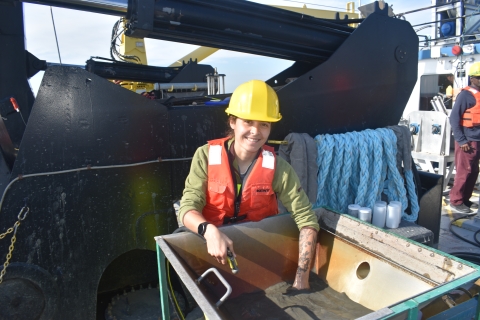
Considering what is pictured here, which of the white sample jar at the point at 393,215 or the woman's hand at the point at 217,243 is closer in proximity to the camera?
the woman's hand at the point at 217,243

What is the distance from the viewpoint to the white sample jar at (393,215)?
2.99 meters

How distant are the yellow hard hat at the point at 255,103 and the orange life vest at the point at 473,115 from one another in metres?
4.18

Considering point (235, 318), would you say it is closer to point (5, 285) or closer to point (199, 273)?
point (199, 273)

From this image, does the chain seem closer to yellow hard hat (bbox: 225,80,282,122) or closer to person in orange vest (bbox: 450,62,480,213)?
yellow hard hat (bbox: 225,80,282,122)

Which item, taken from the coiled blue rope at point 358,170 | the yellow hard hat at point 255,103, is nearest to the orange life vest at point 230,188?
the yellow hard hat at point 255,103

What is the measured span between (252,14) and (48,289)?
222 cm

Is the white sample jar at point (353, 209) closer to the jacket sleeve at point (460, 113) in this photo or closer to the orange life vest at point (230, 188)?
the orange life vest at point (230, 188)

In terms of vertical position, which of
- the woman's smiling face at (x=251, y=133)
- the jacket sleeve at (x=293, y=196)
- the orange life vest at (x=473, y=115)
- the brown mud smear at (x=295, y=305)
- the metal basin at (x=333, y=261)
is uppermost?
the orange life vest at (x=473, y=115)

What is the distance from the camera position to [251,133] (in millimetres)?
2137

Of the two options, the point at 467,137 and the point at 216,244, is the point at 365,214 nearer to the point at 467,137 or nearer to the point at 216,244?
the point at 216,244

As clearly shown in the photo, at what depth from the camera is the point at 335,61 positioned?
306 cm

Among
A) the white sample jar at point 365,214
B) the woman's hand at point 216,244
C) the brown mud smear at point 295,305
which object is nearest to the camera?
the woman's hand at point 216,244

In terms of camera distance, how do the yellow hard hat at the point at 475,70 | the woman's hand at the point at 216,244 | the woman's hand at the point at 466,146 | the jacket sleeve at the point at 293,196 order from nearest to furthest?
the woman's hand at the point at 216,244 < the jacket sleeve at the point at 293,196 < the yellow hard hat at the point at 475,70 < the woman's hand at the point at 466,146

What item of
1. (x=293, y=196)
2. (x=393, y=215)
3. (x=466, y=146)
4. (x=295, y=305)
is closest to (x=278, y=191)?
(x=293, y=196)
